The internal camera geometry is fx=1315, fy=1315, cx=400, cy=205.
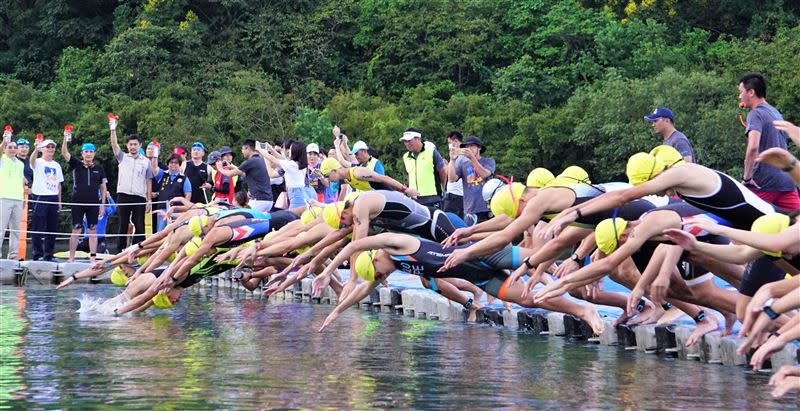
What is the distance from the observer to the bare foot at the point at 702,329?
9961mm

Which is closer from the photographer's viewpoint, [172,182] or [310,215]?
[310,215]

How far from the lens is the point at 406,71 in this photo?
37969 millimetres

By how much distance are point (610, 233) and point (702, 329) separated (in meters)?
1.01

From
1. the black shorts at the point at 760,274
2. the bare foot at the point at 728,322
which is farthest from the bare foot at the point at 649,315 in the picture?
the black shorts at the point at 760,274

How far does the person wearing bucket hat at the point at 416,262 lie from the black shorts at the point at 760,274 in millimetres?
2582

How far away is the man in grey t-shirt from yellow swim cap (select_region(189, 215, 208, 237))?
6513mm

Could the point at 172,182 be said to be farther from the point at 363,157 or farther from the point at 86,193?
the point at 363,157

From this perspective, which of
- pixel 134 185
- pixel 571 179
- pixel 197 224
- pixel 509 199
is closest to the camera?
pixel 571 179

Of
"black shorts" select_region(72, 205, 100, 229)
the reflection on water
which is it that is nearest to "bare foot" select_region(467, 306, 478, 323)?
the reflection on water

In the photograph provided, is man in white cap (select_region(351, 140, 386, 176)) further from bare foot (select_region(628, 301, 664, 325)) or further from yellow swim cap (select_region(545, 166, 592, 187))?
bare foot (select_region(628, 301, 664, 325))

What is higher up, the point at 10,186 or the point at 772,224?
the point at 10,186

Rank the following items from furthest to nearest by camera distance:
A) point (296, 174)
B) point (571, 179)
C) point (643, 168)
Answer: point (296, 174) < point (571, 179) < point (643, 168)

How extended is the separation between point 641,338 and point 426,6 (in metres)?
27.3

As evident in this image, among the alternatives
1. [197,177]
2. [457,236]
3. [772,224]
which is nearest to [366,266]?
[457,236]
